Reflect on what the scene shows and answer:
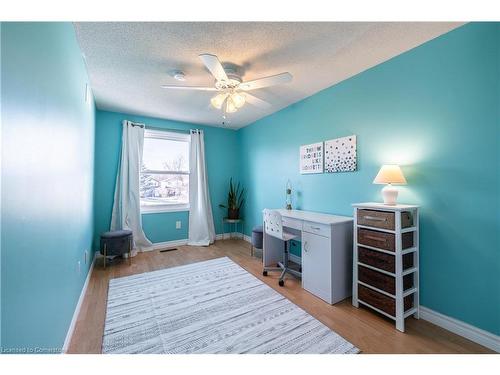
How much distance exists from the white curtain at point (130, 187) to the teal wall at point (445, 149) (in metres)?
3.25

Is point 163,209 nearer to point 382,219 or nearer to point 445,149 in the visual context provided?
point 382,219

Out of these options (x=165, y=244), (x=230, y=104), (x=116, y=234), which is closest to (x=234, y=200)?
(x=165, y=244)

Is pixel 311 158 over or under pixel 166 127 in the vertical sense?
under

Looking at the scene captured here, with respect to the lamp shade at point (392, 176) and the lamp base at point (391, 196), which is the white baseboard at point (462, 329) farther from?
the lamp shade at point (392, 176)

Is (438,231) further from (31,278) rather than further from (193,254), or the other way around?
(193,254)

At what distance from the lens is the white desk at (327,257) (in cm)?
212

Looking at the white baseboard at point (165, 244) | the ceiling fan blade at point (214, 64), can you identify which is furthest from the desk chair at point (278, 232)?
the white baseboard at point (165, 244)

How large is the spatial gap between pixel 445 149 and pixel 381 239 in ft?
2.96

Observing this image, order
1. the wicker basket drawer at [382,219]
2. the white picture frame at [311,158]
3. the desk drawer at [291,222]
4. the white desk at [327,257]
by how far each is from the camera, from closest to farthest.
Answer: the wicker basket drawer at [382,219] → the white desk at [327,257] → the desk drawer at [291,222] → the white picture frame at [311,158]

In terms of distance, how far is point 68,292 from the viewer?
162 centimetres

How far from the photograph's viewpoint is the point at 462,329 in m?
1.65

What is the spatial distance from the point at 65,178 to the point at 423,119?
2963 millimetres

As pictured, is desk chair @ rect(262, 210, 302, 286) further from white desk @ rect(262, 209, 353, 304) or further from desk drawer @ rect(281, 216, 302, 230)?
white desk @ rect(262, 209, 353, 304)
